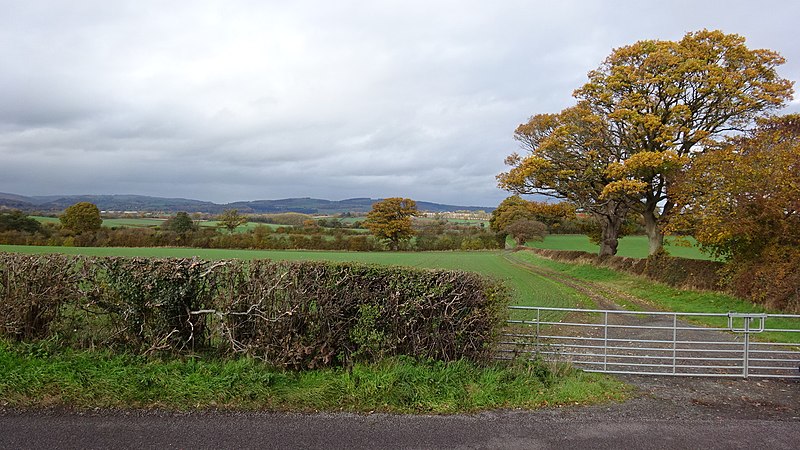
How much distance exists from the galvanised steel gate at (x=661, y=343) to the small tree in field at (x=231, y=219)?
69.4 m

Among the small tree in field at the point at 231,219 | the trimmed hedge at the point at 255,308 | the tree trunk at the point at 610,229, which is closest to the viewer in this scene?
the trimmed hedge at the point at 255,308

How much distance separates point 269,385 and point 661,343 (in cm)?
994

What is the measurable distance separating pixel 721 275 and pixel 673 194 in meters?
5.56

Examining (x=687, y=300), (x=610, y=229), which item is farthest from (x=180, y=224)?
(x=687, y=300)

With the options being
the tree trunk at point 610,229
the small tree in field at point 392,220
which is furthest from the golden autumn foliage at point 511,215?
the tree trunk at point 610,229

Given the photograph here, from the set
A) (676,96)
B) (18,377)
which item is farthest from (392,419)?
(676,96)

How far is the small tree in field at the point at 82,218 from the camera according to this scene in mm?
61219

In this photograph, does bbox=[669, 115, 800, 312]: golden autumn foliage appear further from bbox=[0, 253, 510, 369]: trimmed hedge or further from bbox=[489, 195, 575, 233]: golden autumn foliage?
bbox=[489, 195, 575, 233]: golden autumn foliage

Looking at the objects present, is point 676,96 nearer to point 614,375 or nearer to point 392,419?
point 614,375

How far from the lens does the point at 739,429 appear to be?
199 inches

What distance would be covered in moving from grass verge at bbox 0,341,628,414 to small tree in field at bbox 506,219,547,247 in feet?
214

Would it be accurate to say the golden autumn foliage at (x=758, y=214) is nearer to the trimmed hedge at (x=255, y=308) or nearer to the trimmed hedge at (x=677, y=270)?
the trimmed hedge at (x=677, y=270)

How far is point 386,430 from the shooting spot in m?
4.79

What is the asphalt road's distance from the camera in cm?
445
